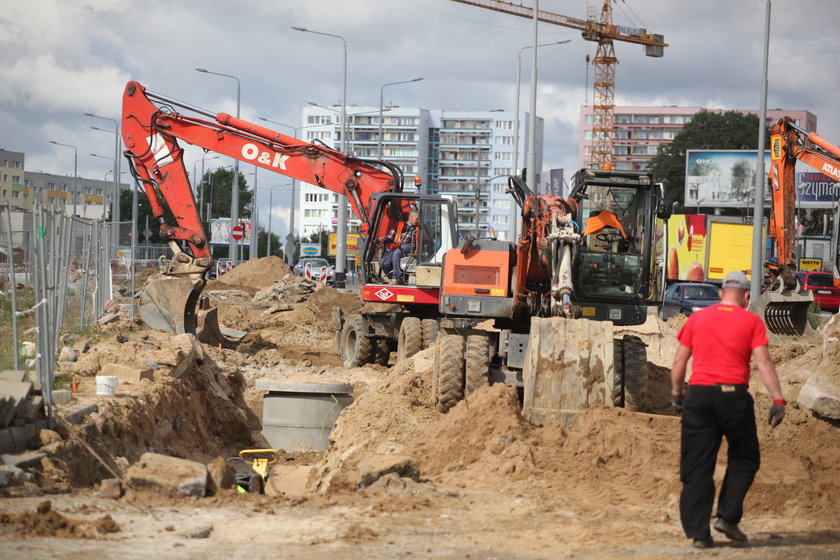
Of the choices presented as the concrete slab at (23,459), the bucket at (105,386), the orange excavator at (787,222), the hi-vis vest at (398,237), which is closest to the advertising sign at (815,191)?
the orange excavator at (787,222)

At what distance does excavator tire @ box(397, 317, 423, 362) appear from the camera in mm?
17734

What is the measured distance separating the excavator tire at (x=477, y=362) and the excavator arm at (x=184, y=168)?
8.06 m

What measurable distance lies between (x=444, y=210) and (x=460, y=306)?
5.06 metres

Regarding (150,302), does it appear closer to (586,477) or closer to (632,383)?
(632,383)

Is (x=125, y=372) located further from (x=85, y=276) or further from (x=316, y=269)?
(x=316, y=269)

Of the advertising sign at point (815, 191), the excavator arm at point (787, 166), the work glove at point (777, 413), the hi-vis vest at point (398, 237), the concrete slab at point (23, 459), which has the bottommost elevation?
the concrete slab at point (23, 459)

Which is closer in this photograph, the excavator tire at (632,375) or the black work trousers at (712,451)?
the black work trousers at (712,451)

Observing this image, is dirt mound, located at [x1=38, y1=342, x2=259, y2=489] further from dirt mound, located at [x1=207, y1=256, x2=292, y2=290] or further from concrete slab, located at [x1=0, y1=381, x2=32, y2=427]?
dirt mound, located at [x1=207, y1=256, x2=292, y2=290]

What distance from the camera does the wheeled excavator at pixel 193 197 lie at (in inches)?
741

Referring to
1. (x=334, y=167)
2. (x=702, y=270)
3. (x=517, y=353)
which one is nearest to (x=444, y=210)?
(x=334, y=167)

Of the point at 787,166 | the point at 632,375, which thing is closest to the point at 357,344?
the point at 632,375

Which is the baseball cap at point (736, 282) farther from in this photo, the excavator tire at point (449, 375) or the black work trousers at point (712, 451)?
the excavator tire at point (449, 375)

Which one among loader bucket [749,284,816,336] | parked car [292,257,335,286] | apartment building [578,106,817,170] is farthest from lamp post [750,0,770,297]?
apartment building [578,106,817,170]

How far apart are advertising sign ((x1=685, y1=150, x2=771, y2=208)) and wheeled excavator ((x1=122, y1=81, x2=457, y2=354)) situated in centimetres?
4472
